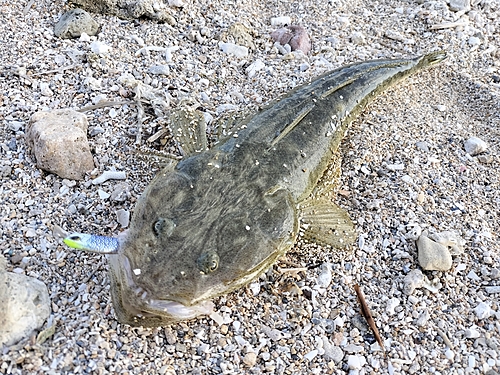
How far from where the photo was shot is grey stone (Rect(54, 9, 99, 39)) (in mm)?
4480

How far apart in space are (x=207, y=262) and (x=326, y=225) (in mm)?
1099

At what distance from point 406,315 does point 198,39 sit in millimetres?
3090

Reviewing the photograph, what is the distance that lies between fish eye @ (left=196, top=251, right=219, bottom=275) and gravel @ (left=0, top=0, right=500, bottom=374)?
458 mm

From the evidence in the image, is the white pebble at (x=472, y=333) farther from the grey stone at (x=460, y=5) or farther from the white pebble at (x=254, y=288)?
the grey stone at (x=460, y=5)

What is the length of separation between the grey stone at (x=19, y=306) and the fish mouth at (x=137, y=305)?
1.31 ft

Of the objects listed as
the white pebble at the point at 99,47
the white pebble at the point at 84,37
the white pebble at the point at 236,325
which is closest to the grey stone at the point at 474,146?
the white pebble at the point at 236,325

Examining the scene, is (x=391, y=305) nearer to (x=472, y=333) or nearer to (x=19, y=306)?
(x=472, y=333)

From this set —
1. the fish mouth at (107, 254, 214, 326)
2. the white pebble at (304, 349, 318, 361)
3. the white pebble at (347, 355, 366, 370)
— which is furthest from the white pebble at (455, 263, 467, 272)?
the fish mouth at (107, 254, 214, 326)

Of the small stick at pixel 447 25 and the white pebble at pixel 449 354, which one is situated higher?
the small stick at pixel 447 25

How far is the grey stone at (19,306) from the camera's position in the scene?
8.55 feet

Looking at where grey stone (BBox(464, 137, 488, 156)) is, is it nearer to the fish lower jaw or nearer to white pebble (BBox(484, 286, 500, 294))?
white pebble (BBox(484, 286, 500, 294))

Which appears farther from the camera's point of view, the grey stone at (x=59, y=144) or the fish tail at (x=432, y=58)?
the fish tail at (x=432, y=58)

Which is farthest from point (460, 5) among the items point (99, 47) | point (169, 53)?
point (99, 47)

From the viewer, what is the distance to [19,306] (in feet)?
8.78
